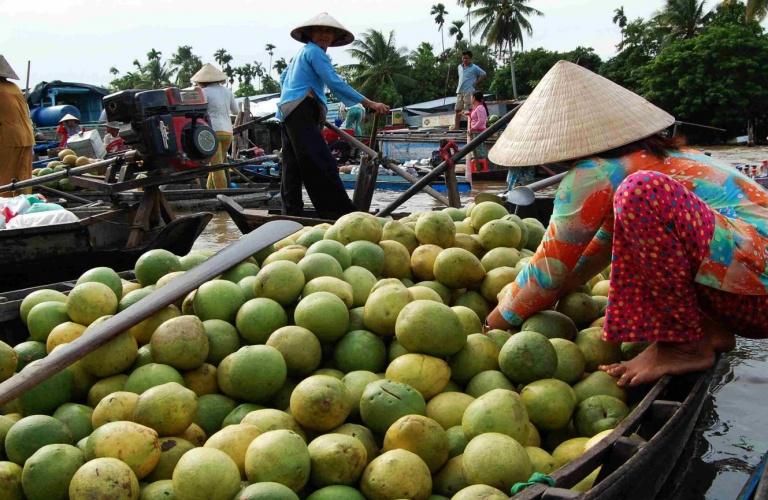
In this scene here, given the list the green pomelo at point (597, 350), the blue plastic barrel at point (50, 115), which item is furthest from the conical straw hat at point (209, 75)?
the blue plastic barrel at point (50, 115)

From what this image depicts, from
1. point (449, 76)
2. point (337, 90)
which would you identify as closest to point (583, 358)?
point (337, 90)

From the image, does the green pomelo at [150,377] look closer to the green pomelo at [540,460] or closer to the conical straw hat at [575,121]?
the green pomelo at [540,460]

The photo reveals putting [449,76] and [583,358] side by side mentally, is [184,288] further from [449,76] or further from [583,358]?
[449,76]

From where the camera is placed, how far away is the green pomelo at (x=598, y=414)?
203 cm

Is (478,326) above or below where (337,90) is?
below

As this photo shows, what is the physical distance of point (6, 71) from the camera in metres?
7.12

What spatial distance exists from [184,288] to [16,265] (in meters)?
3.12

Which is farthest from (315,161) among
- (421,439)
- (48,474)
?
(48,474)

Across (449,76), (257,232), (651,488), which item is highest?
(449,76)

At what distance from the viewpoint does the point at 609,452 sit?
5.56 feet

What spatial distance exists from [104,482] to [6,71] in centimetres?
685

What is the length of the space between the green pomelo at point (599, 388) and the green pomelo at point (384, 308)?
65cm

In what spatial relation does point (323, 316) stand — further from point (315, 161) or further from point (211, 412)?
point (315, 161)

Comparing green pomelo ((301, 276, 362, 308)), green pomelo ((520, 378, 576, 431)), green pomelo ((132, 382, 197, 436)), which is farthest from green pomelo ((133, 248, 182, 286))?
green pomelo ((520, 378, 576, 431))
